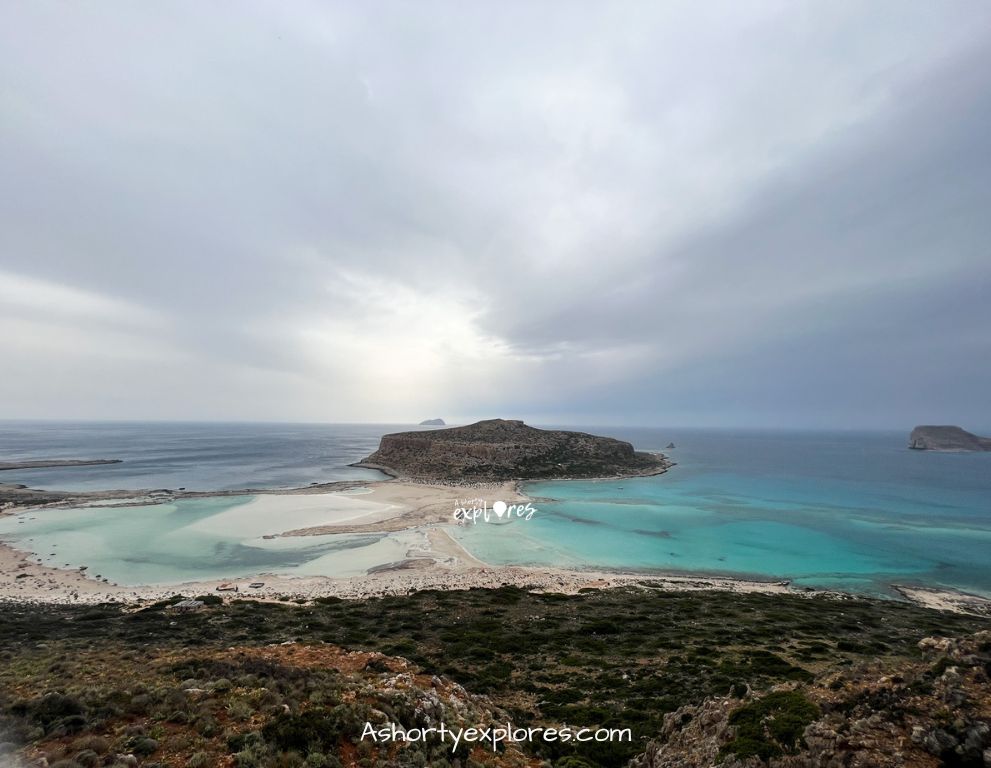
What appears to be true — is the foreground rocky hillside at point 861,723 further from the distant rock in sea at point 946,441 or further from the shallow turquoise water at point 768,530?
the distant rock in sea at point 946,441

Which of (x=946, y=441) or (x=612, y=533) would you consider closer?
(x=612, y=533)

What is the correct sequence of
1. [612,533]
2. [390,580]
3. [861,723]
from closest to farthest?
[861,723] < [390,580] < [612,533]

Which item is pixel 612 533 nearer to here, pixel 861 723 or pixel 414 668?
pixel 414 668

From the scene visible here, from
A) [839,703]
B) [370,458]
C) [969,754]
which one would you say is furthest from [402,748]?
[370,458]

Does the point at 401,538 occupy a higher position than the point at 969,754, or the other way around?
the point at 969,754

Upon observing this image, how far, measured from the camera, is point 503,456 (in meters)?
84.6

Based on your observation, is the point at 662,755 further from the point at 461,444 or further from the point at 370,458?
the point at 370,458

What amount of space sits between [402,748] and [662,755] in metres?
5.75

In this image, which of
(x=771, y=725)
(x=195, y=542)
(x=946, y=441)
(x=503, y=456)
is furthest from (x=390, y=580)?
(x=946, y=441)

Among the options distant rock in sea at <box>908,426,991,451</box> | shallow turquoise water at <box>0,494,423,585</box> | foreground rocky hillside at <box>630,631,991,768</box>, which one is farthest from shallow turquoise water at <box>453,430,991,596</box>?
→ distant rock in sea at <box>908,426,991,451</box>

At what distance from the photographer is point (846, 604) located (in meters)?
26.9

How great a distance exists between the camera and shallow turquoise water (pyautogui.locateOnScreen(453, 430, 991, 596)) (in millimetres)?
36875

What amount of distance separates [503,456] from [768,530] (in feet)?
154

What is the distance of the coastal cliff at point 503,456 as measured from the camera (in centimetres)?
8262
